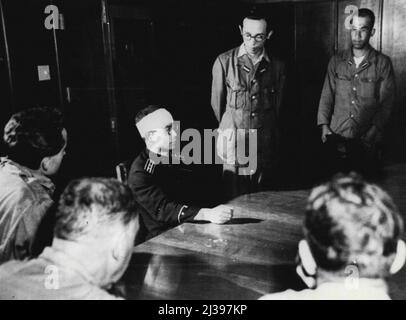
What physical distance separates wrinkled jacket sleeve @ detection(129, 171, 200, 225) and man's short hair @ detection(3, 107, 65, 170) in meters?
0.60

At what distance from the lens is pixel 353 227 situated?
3.04ft

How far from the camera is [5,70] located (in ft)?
11.0

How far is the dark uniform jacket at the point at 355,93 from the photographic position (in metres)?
3.31

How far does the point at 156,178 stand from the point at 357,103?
182 cm

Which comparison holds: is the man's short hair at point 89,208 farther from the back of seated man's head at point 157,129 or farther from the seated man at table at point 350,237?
the back of seated man's head at point 157,129

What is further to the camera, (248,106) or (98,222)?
(248,106)

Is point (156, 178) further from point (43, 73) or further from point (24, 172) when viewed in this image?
point (43, 73)

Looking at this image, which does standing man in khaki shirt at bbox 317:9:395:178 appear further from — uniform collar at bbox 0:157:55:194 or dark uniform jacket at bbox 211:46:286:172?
uniform collar at bbox 0:157:55:194

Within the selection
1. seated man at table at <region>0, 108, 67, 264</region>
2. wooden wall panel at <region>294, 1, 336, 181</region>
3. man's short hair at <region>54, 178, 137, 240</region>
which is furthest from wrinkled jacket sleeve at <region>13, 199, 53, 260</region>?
wooden wall panel at <region>294, 1, 336, 181</region>

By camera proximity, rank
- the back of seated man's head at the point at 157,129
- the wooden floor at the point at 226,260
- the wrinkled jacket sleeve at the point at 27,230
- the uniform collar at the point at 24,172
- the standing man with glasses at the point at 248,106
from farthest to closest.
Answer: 1. the standing man with glasses at the point at 248,106
2. the back of seated man's head at the point at 157,129
3. the uniform collar at the point at 24,172
4. the wrinkled jacket sleeve at the point at 27,230
5. the wooden floor at the point at 226,260

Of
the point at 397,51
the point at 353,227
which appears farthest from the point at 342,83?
the point at 353,227

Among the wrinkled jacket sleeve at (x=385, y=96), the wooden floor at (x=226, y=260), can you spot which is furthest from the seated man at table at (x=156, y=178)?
the wrinkled jacket sleeve at (x=385, y=96)
